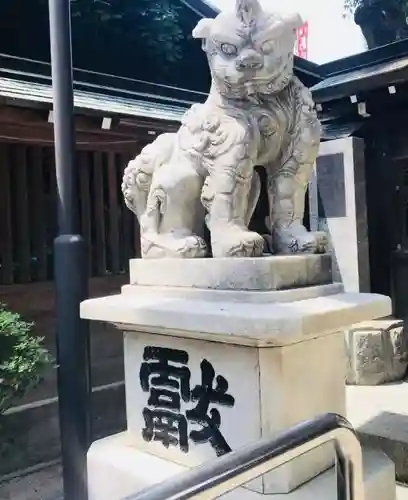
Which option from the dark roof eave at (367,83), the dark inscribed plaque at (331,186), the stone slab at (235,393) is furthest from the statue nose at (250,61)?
the dark inscribed plaque at (331,186)

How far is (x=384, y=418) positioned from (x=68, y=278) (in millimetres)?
2196

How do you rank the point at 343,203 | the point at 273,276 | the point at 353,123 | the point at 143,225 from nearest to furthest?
the point at 273,276, the point at 143,225, the point at 343,203, the point at 353,123

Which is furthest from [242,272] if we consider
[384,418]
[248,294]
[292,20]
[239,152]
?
[384,418]

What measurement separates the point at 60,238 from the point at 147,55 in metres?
4.94

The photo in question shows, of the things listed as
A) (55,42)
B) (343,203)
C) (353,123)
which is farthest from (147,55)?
(55,42)

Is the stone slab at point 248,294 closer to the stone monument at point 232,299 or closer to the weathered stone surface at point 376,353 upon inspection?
the stone monument at point 232,299

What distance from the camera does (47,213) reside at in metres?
→ 5.21

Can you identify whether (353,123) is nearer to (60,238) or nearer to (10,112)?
(10,112)

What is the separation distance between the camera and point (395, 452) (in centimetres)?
302

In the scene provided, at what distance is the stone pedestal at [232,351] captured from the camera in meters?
2.04

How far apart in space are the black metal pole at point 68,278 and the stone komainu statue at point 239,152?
2.08 feet

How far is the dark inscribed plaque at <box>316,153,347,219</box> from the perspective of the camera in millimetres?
5328

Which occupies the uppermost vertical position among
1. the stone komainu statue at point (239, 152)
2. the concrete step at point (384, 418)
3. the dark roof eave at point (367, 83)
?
the dark roof eave at point (367, 83)

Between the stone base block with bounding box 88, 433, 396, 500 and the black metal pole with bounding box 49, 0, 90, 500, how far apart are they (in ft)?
1.45
